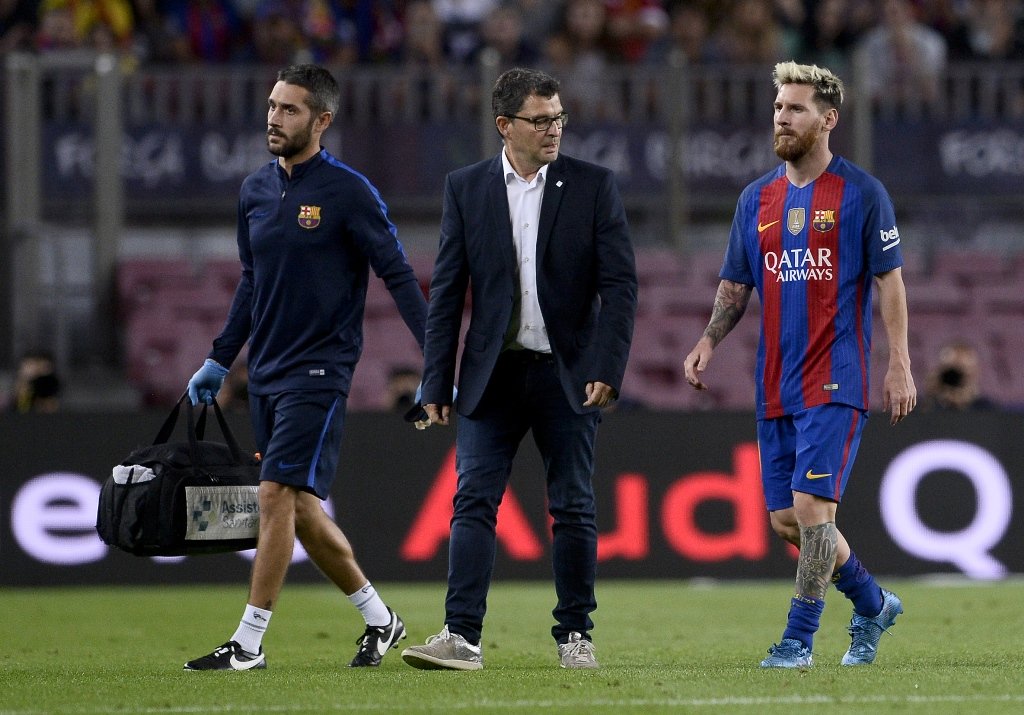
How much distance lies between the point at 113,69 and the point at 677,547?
6.56 metres

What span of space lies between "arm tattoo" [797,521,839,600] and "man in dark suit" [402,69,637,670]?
2.50ft

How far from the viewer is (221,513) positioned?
6.95 metres

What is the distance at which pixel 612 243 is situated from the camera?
679 centimetres

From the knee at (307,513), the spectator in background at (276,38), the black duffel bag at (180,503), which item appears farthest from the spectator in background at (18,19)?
the knee at (307,513)

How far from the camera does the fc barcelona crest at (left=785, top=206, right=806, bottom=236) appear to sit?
6.80m

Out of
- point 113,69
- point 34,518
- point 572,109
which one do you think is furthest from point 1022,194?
point 34,518

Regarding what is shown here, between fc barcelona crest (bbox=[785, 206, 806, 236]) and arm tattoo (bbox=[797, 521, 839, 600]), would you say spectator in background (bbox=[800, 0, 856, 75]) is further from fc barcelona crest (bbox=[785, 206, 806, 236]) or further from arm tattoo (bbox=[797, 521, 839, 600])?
arm tattoo (bbox=[797, 521, 839, 600])

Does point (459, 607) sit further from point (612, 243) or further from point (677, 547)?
point (677, 547)

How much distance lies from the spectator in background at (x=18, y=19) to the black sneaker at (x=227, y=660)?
10.6m

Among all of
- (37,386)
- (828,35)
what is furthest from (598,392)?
(828,35)

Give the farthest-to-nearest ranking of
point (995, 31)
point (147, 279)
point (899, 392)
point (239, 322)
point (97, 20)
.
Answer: point (995, 31)
point (97, 20)
point (147, 279)
point (239, 322)
point (899, 392)

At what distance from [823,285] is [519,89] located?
1312 mm

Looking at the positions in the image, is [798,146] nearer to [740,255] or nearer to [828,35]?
[740,255]

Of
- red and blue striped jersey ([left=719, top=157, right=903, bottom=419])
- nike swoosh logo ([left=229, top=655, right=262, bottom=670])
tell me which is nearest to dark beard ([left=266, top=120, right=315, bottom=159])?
red and blue striped jersey ([left=719, top=157, right=903, bottom=419])
